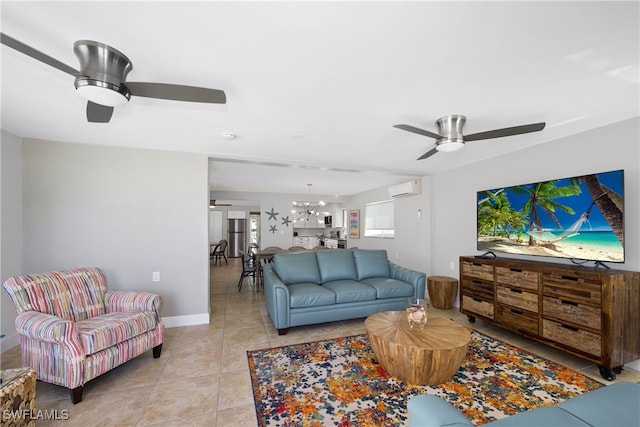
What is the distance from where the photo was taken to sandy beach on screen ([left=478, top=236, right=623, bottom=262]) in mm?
2471

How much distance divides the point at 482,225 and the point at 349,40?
3230 millimetres

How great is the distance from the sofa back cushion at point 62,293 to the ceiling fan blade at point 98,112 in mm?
1462

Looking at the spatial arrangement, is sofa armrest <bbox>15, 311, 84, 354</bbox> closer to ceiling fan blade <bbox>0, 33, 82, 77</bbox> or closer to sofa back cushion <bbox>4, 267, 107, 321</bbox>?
sofa back cushion <bbox>4, 267, 107, 321</bbox>

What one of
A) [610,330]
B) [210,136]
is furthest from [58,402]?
[610,330]

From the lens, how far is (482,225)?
3.66 meters

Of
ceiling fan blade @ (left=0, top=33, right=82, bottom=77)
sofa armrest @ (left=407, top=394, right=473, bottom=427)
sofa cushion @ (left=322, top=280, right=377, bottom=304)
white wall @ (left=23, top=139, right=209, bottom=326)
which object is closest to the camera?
sofa armrest @ (left=407, top=394, right=473, bottom=427)

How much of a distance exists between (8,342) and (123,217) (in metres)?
1.64

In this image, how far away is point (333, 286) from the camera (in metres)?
3.63

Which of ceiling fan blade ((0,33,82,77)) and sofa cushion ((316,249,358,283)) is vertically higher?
ceiling fan blade ((0,33,82,77))

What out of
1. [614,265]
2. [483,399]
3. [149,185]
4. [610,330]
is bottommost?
[483,399]

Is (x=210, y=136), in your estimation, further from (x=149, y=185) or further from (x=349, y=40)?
(x=349, y=40)

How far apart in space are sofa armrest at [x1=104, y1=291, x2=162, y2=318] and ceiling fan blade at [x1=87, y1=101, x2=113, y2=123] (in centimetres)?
167

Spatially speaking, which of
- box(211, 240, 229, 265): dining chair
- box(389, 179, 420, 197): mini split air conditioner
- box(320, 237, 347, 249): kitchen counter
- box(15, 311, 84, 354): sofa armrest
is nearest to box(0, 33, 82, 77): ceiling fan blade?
box(15, 311, 84, 354): sofa armrest

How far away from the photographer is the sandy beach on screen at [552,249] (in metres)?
2.47
